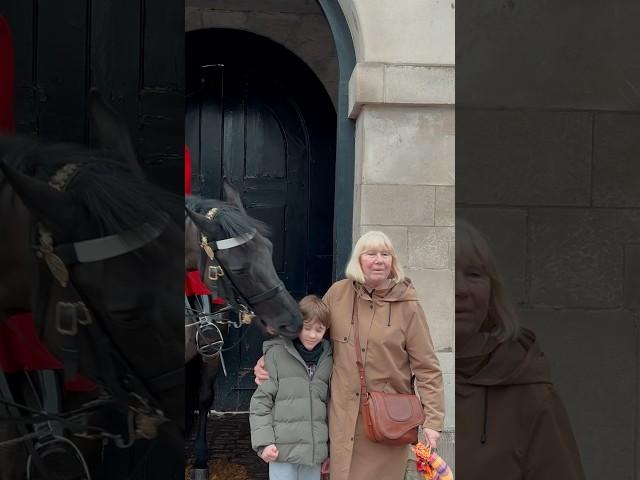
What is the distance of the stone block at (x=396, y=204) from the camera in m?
3.50

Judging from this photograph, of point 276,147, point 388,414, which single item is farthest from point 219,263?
point 276,147

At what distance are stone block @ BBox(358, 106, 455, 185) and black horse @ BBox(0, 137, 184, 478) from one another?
7.75 ft

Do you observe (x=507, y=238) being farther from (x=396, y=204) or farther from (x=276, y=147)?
(x=276, y=147)

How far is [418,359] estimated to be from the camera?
7.97ft

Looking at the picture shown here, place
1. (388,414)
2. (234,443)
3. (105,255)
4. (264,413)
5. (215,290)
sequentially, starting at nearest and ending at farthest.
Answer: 1. (105,255)
2. (388,414)
3. (264,413)
4. (215,290)
5. (234,443)

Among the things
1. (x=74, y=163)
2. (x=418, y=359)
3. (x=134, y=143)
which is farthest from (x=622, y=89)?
(x=418, y=359)

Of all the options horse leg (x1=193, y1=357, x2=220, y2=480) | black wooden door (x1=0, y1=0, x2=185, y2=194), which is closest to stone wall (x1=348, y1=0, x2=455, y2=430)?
horse leg (x1=193, y1=357, x2=220, y2=480)

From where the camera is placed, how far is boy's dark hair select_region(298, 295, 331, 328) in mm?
2436

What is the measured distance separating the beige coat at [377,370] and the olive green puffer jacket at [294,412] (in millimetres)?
41

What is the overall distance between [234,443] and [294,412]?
9.54 feet

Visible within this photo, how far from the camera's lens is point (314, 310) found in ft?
7.99

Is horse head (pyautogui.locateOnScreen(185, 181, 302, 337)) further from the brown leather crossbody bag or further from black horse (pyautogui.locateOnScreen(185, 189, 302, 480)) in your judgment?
the brown leather crossbody bag

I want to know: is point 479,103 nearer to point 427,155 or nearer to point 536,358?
point 536,358

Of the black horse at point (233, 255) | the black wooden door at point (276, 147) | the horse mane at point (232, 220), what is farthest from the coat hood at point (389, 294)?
the black wooden door at point (276, 147)
